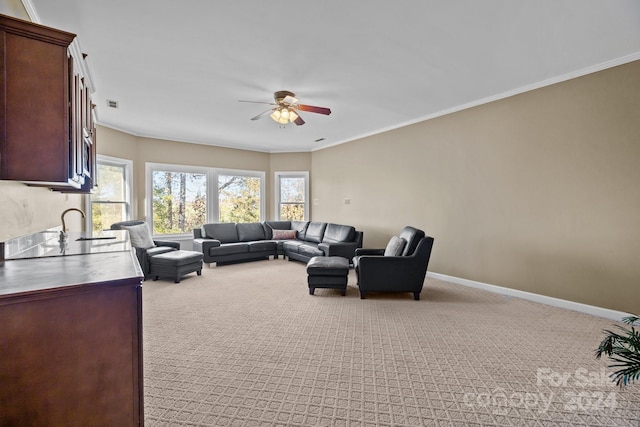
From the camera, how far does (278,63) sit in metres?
3.09

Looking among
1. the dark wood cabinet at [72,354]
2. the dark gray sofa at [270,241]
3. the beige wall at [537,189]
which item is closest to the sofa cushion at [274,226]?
the dark gray sofa at [270,241]

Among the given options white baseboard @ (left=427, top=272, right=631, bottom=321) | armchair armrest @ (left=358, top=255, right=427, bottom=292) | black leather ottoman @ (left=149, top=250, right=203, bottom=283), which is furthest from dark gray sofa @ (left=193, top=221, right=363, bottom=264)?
white baseboard @ (left=427, top=272, right=631, bottom=321)

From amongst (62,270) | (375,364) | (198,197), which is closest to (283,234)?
(198,197)

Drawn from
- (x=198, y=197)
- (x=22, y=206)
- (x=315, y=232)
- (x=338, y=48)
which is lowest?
(x=315, y=232)

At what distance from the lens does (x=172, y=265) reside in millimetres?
4609

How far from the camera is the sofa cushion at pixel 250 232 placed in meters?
6.74

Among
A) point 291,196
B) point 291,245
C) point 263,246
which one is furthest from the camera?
point 291,196

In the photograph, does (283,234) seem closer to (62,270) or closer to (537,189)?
(537,189)

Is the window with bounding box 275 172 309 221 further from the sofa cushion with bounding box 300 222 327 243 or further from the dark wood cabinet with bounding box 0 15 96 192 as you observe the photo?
the dark wood cabinet with bounding box 0 15 96 192

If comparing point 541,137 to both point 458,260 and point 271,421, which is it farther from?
point 271,421

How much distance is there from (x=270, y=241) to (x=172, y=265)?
240 centimetres

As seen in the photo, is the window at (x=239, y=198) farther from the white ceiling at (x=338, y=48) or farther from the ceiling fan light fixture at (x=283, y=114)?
the ceiling fan light fixture at (x=283, y=114)

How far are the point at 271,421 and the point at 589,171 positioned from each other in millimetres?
4154

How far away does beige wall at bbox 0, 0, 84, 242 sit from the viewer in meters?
1.85
